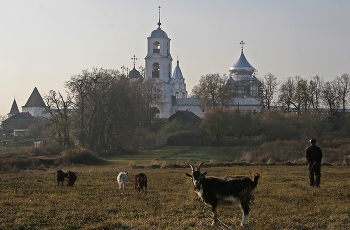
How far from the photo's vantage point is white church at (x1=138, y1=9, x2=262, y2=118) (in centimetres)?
7912

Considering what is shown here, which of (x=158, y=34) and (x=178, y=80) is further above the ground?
(x=158, y=34)

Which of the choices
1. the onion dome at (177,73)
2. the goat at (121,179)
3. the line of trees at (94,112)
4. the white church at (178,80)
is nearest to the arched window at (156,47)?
the white church at (178,80)

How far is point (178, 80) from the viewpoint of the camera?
9931 cm

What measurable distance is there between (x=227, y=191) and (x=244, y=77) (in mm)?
86521

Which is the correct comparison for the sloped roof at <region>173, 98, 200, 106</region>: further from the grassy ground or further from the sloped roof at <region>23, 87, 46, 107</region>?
the sloped roof at <region>23, 87, 46, 107</region>

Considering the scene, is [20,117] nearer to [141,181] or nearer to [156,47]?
[156,47]

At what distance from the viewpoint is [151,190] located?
43.1 ft


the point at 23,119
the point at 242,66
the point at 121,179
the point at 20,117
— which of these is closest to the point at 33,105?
the point at 20,117

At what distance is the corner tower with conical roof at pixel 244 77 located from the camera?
91.9 m

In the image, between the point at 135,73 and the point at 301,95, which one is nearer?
the point at 301,95

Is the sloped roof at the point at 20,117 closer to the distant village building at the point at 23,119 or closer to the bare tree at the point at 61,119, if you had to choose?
the distant village building at the point at 23,119

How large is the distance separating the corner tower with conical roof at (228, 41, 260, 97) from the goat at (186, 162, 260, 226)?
83.9 metres

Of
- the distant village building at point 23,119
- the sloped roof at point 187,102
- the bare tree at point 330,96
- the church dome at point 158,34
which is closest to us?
the bare tree at point 330,96

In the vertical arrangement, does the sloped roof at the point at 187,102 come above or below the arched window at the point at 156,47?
below
